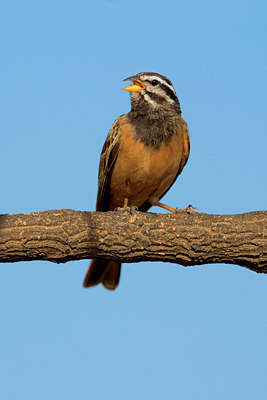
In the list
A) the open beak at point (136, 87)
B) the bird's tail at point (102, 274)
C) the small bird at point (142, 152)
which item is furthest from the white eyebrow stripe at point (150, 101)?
the bird's tail at point (102, 274)

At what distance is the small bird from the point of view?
22.2 ft

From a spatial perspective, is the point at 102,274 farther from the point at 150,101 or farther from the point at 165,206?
the point at 150,101

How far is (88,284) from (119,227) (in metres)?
1.92

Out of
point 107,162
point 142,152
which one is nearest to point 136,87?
point 142,152

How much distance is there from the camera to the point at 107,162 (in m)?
7.05

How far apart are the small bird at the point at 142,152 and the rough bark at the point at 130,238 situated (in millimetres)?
1188

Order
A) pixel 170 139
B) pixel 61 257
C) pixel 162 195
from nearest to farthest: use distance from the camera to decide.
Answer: pixel 61 257, pixel 170 139, pixel 162 195

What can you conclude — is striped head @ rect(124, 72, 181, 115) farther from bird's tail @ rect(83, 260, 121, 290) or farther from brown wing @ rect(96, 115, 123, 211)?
bird's tail @ rect(83, 260, 121, 290)

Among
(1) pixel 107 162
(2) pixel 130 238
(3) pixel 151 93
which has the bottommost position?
(2) pixel 130 238

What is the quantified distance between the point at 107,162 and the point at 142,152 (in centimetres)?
60

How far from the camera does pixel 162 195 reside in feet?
25.2

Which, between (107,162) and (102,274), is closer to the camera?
(107,162)

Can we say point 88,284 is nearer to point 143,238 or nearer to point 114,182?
point 114,182

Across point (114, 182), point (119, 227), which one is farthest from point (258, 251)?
point (114, 182)
